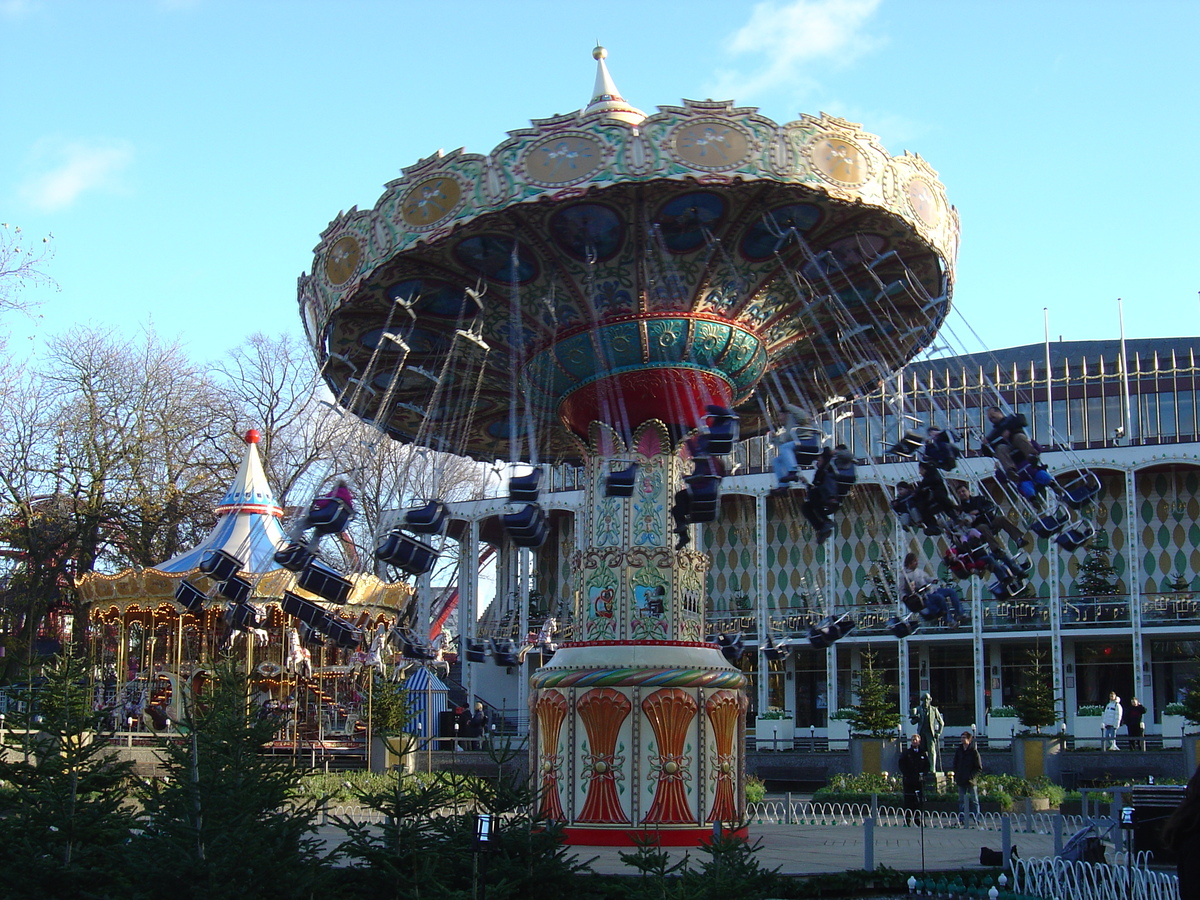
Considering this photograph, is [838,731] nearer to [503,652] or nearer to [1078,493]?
[503,652]

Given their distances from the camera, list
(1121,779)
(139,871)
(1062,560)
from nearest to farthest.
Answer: (139,871)
(1121,779)
(1062,560)

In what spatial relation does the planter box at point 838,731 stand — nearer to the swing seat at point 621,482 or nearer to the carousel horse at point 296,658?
the carousel horse at point 296,658

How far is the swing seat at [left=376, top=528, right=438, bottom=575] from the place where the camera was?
14.1m

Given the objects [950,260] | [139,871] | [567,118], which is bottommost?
[139,871]

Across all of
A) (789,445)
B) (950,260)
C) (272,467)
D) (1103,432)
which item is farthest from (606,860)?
(1103,432)

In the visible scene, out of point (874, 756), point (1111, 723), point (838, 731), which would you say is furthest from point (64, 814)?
point (838, 731)

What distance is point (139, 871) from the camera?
25.0ft

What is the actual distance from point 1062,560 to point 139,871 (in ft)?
118

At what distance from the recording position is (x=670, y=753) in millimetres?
13781

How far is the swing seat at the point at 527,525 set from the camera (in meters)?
14.1

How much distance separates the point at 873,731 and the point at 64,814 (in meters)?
22.4

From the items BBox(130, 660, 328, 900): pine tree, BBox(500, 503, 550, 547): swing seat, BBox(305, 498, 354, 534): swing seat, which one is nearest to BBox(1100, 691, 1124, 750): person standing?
BBox(500, 503, 550, 547): swing seat

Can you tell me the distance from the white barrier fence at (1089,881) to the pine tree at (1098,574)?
2881cm

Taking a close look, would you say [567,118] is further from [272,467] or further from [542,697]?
[272,467]
